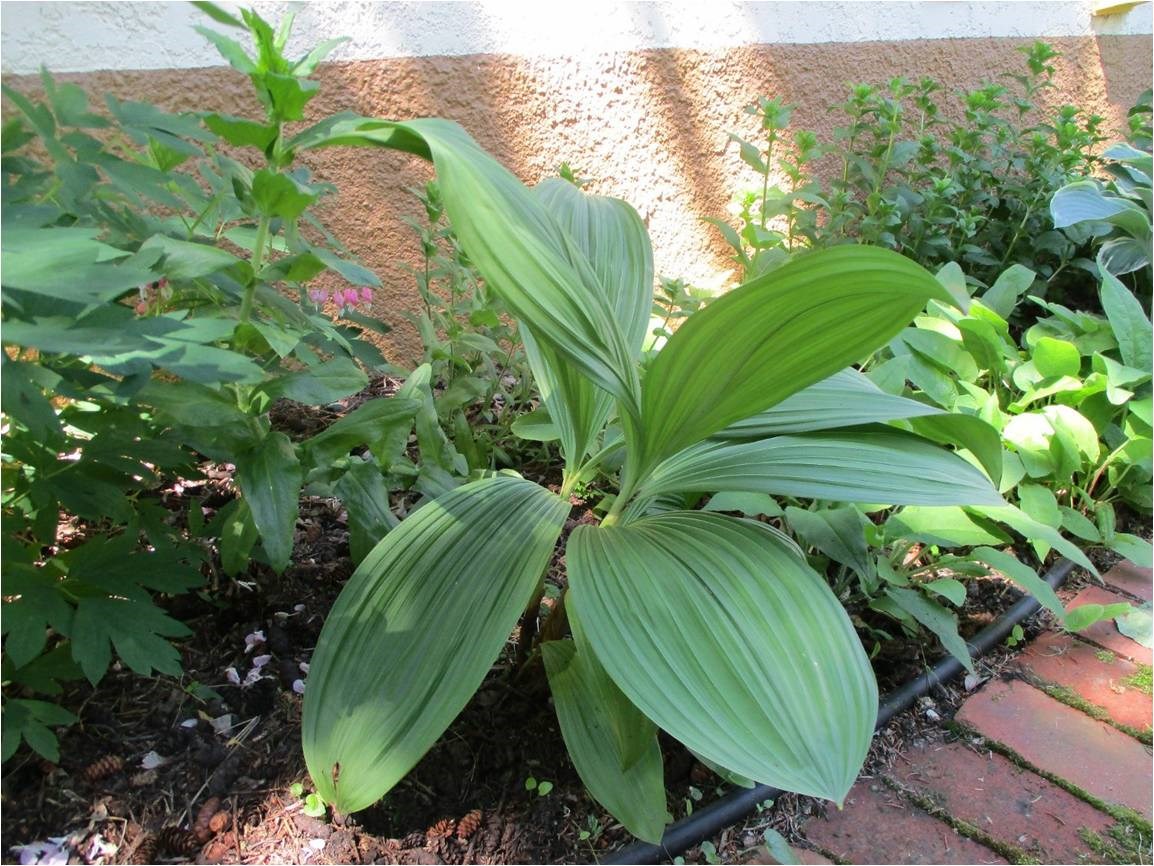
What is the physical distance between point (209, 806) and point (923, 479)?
895 mm

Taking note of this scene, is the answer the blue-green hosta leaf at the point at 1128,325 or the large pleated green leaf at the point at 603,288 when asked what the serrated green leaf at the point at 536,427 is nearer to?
the large pleated green leaf at the point at 603,288

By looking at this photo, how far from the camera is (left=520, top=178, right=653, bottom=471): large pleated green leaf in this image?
1.17m

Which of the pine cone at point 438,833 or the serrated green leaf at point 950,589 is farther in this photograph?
the serrated green leaf at point 950,589

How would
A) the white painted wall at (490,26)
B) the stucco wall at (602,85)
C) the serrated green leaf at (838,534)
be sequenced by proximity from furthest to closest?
the stucco wall at (602,85) → the white painted wall at (490,26) → the serrated green leaf at (838,534)

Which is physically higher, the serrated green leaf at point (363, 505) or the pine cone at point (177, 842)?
the serrated green leaf at point (363, 505)

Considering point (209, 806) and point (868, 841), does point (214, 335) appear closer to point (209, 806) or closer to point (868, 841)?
point (209, 806)

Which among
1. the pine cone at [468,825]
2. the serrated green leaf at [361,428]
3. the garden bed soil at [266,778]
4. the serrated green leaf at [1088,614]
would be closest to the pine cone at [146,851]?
the garden bed soil at [266,778]

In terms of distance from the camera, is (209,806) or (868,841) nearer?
(209,806)

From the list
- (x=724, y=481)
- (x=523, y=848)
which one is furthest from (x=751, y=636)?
(x=523, y=848)

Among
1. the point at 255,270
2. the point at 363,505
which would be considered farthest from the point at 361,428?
the point at 255,270

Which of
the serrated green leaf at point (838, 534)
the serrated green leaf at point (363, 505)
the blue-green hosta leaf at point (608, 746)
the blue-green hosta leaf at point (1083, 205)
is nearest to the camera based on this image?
the blue-green hosta leaf at point (608, 746)

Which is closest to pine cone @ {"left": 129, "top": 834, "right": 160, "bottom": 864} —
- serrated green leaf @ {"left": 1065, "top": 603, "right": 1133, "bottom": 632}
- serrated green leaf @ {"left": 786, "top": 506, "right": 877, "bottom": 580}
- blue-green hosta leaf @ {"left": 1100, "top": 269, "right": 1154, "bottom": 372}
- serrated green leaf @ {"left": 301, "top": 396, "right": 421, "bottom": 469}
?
serrated green leaf @ {"left": 301, "top": 396, "right": 421, "bottom": 469}

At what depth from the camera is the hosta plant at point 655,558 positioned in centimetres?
82

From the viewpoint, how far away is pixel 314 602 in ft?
4.23
